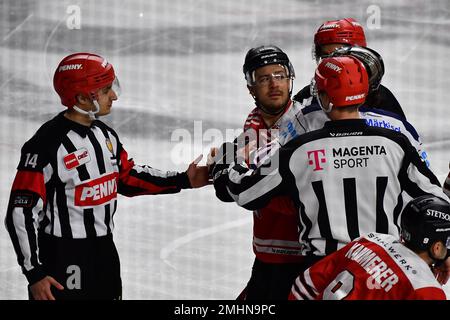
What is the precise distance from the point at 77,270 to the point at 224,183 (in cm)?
76

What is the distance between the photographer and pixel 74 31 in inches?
376

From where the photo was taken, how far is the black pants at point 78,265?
157 inches

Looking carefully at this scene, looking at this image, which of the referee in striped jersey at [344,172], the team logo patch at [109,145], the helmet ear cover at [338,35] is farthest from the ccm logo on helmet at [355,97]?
the team logo patch at [109,145]

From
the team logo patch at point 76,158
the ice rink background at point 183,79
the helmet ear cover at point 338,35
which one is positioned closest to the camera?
the team logo patch at point 76,158

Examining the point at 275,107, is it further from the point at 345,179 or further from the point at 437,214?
the point at 437,214

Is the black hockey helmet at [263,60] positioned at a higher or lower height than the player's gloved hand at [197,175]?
higher

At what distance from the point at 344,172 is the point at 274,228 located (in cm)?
71

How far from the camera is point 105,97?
4.09 m

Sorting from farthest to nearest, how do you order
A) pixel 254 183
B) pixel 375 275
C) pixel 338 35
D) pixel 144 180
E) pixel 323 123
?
pixel 338 35
pixel 144 180
pixel 323 123
pixel 254 183
pixel 375 275

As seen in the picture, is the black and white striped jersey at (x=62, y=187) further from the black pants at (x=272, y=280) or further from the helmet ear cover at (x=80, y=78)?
the black pants at (x=272, y=280)

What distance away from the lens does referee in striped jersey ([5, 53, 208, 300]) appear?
3824mm

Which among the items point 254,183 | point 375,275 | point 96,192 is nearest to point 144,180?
point 96,192
